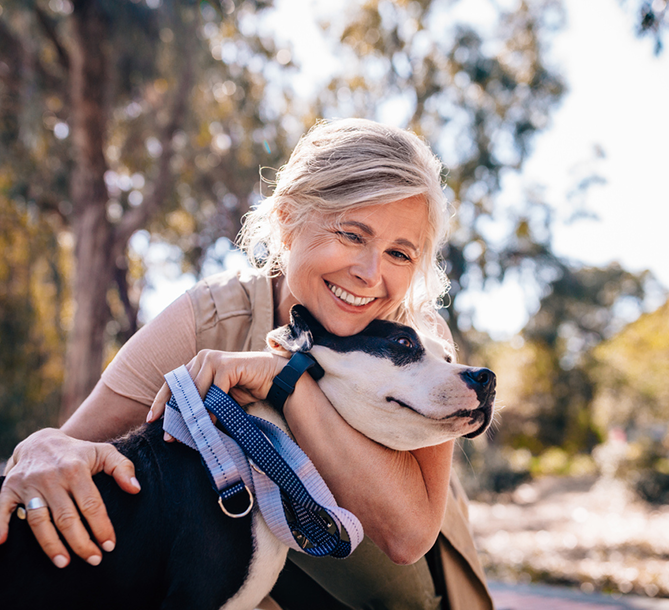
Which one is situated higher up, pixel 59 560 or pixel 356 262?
pixel 356 262

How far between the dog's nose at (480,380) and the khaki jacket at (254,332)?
2.85ft

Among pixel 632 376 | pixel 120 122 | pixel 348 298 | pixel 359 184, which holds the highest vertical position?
pixel 120 122

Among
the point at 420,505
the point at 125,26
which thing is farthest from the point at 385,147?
the point at 125,26

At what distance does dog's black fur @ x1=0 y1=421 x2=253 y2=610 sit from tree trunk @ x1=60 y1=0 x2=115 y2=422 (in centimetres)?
655

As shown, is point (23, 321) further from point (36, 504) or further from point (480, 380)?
point (480, 380)

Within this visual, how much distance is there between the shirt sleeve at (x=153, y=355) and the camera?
183 centimetres

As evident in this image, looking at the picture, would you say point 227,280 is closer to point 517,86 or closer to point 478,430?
point 478,430

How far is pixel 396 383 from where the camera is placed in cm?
145

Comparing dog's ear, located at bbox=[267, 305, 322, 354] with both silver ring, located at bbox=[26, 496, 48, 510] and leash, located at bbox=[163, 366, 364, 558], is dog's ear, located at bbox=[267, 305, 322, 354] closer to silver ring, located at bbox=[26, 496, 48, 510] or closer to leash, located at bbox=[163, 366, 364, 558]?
leash, located at bbox=[163, 366, 364, 558]

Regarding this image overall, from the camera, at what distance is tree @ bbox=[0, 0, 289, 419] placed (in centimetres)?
739

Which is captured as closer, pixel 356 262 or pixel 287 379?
pixel 287 379

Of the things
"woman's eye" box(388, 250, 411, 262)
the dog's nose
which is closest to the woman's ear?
"woman's eye" box(388, 250, 411, 262)

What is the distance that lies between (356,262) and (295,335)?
1.01 ft

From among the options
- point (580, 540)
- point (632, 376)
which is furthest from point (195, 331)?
point (632, 376)
